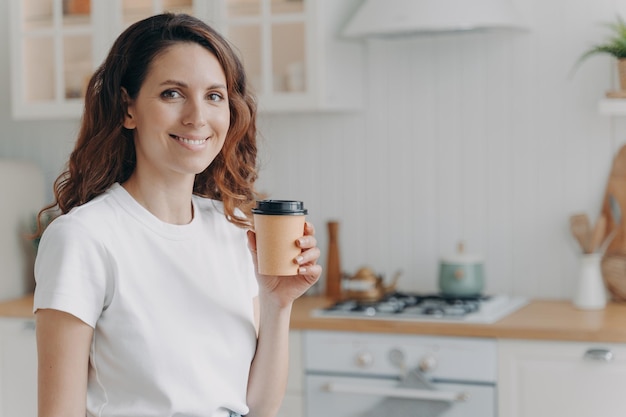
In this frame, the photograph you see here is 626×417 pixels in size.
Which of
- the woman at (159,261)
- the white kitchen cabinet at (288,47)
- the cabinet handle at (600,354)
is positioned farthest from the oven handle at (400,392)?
the woman at (159,261)

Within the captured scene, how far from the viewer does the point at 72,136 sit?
160 inches

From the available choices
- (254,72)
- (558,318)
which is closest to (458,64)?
(254,72)

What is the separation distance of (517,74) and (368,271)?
2.77ft

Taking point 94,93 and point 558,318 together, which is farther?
point 558,318

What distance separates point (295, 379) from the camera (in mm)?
3137

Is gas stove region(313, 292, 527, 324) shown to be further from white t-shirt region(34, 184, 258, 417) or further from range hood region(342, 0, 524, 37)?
white t-shirt region(34, 184, 258, 417)

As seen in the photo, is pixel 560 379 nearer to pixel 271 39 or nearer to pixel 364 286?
pixel 364 286

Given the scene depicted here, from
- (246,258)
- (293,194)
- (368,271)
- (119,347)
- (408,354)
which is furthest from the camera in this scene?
(293,194)

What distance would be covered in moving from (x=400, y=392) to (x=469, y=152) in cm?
95

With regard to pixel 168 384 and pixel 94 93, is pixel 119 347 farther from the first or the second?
pixel 94 93

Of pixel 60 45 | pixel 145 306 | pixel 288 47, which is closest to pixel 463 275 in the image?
pixel 288 47

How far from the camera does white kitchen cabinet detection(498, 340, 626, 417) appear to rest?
2.84 metres

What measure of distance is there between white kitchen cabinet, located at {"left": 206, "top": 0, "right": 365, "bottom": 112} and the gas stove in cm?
67

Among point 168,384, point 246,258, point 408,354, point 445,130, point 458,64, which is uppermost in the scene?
point 458,64
